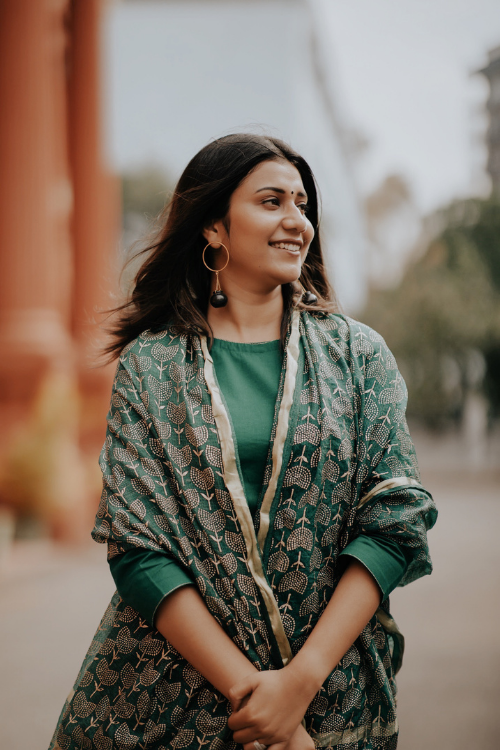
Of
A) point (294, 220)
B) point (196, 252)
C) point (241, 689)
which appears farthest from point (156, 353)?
point (241, 689)

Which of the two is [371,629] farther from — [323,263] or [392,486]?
[323,263]

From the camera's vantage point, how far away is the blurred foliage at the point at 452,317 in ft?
41.1

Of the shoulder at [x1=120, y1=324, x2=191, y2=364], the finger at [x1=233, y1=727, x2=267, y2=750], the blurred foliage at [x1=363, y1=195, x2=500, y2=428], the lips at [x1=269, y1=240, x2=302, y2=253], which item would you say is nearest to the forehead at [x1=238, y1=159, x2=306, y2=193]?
the lips at [x1=269, y1=240, x2=302, y2=253]

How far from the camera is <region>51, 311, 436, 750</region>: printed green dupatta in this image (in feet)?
4.67

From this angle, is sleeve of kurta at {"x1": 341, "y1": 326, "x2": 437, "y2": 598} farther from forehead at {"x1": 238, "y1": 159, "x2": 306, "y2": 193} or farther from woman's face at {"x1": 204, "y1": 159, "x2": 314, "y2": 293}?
forehead at {"x1": 238, "y1": 159, "x2": 306, "y2": 193}

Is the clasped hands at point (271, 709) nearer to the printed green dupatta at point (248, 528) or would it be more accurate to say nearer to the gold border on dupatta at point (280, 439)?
the printed green dupatta at point (248, 528)

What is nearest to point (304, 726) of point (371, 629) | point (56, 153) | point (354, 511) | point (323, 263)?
point (371, 629)

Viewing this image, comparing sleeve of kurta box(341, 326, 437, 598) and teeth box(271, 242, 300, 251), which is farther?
teeth box(271, 242, 300, 251)

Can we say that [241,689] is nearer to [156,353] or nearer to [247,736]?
[247,736]

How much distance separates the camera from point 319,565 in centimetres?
147

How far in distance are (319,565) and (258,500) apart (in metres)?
0.17

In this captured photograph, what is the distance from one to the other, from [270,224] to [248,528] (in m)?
0.60

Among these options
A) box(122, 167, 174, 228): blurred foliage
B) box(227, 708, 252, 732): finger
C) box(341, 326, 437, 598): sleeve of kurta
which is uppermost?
box(122, 167, 174, 228): blurred foliage

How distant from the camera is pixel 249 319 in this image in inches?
65.5
